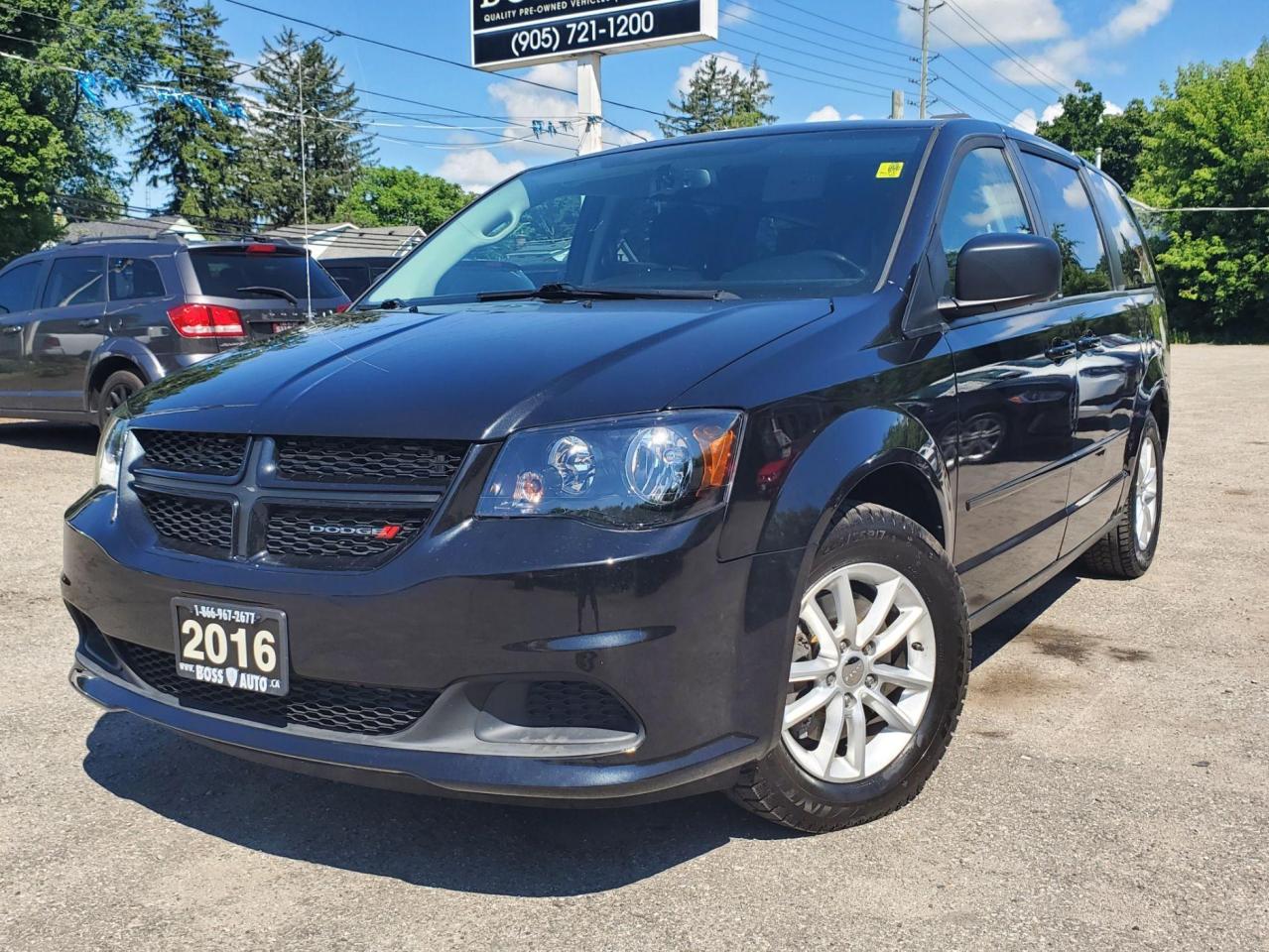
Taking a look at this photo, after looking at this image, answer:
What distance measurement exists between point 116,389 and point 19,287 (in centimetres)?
203

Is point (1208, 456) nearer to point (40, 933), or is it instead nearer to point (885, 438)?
point (885, 438)

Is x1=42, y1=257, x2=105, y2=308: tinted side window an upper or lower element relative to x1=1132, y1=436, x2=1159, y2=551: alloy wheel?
upper

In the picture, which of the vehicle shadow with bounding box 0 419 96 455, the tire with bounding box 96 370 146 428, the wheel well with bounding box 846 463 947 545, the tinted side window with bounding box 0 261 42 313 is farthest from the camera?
the vehicle shadow with bounding box 0 419 96 455

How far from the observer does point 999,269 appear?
3250 mm

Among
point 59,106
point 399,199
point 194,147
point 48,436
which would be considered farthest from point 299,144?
point 48,436

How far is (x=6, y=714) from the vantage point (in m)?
3.75

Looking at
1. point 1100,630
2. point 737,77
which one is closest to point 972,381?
point 1100,630

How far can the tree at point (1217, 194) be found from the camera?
38.0 m

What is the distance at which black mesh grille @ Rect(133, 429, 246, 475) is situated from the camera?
2680 millimetres

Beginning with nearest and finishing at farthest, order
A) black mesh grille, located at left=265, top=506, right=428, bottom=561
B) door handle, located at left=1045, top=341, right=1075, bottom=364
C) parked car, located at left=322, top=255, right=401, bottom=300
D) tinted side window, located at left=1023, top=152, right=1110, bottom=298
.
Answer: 1. black mesh grille, located at left=265, top=506, right=428, bottom=561
2. door handle, located at left=1045, top=341, right=1075, bottom=364
3. tinted side window, located at left=1023, top=152, right=1110, bottom=298
4. parked car, located at left=322, top=255, right=401, bottom=300

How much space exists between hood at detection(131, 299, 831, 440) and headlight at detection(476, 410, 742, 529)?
5 cm

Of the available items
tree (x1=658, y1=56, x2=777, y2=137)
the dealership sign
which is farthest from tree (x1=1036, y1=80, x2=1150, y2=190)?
the dealership sign

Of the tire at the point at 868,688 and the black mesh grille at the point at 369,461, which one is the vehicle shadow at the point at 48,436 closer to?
the black mesh grille at the point at 369,461

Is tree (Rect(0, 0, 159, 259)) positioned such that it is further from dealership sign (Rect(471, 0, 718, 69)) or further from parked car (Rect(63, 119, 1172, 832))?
parked car (Rect(63, 119, 1172, 832))
